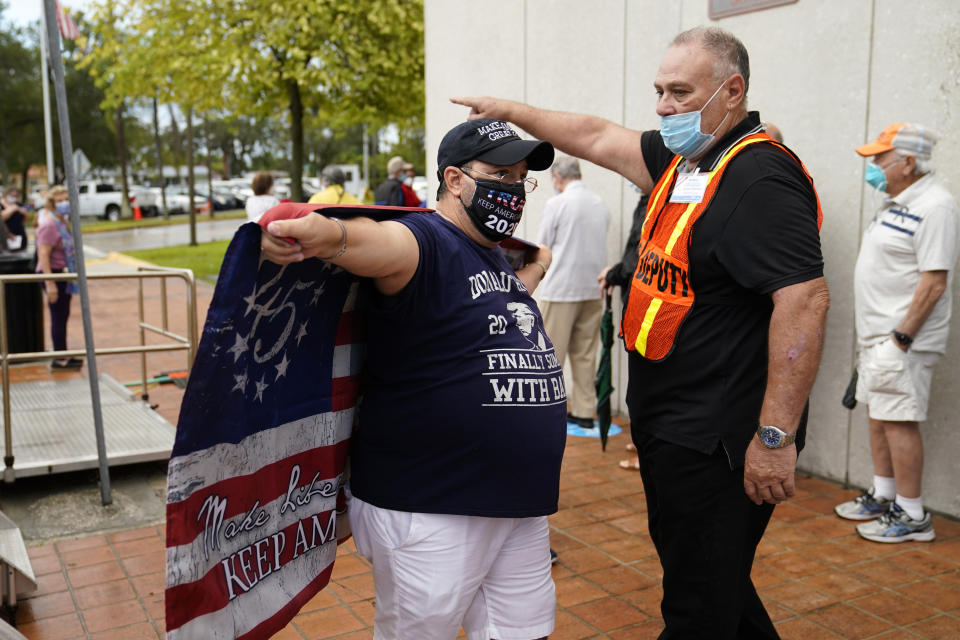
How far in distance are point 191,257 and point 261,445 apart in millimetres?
20661

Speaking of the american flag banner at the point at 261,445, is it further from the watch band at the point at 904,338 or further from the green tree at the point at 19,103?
the green tree at the point at 19,103

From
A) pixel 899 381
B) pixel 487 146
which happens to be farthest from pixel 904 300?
pixel 487 146

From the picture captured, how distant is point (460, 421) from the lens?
7.43 ft

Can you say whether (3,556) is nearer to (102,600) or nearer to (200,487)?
(102,600)

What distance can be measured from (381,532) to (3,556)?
2.13m

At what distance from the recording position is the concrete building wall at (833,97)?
471 cm

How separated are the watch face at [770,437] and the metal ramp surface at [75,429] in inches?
167

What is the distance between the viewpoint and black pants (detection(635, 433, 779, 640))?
100 inches

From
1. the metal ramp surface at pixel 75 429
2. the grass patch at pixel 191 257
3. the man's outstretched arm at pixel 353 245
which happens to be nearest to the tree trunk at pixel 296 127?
the grass patch at pixel 191 257

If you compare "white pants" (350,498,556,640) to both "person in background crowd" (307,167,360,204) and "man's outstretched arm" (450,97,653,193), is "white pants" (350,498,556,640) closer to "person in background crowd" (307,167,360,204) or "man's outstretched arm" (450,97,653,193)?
"man's outstretched arm" (450,97,653,193)

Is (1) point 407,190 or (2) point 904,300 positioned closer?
(2) point 904,300

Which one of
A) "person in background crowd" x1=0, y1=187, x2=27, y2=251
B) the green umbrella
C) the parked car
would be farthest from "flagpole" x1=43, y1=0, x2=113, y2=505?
the parked car

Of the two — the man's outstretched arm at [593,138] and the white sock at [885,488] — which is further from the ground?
the man's outstretched arm at [593,138]

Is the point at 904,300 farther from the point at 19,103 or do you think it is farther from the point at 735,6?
the point at 19,103
